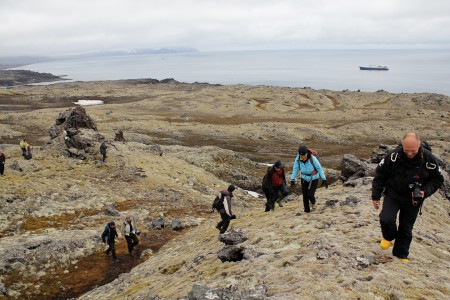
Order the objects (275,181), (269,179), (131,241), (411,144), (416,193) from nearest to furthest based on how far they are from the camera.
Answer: (411,144)
(416,193)
(275,181)
(269,179)
(131,241)

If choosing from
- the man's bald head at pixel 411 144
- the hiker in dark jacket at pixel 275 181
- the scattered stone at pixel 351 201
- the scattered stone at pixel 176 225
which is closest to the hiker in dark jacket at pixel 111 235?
the scattered stone at pixel 176 225

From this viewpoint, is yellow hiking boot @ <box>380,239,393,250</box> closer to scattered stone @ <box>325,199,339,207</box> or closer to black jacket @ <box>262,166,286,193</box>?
scattered stone @ <box>325,199,339,207</box>

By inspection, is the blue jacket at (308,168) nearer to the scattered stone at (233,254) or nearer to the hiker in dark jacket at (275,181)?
the hiker in dark jacket at (275,181)

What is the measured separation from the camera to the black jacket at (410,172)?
975 centimetres

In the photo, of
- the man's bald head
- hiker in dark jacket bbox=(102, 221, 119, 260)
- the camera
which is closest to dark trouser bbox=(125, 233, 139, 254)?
hiker in dark jacket bbox=(102, 221, 119, 260)

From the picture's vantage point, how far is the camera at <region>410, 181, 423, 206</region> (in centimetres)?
968

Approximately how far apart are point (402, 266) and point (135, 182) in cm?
3122

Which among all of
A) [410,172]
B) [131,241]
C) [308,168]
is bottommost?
[131,241]

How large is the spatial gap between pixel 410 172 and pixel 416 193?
0.58 meters

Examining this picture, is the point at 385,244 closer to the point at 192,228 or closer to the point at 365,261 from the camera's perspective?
the point at 365,261

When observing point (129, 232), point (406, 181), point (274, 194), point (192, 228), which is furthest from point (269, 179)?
point (192, 228)

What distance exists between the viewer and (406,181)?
9891mm

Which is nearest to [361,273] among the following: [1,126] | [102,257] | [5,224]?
[102,257]

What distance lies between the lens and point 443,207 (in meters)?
21.3
